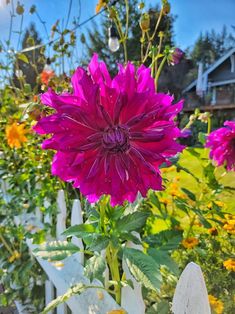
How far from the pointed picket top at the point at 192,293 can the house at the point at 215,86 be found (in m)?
10.2

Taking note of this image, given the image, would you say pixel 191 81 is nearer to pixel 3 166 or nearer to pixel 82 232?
pixel 3 166

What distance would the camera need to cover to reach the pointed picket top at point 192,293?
1.80 ft

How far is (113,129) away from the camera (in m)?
0.46

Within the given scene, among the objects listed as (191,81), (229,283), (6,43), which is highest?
(191,81)

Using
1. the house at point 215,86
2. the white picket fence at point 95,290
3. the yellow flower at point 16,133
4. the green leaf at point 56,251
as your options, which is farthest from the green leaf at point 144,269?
the house at point 215,86

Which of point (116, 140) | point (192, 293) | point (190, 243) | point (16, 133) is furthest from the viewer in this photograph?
point (16, 133)

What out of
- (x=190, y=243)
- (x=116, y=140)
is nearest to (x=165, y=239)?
(x=190, y=243)

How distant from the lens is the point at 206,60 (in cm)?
1382

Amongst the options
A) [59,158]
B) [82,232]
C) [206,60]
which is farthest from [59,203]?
[206,60]

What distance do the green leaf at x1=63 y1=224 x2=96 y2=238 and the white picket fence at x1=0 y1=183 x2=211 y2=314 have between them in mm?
108

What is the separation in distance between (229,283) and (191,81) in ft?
37.4

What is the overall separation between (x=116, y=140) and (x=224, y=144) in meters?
0.35

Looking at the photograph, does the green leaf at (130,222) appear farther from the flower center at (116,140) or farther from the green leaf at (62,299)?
the flower center at (116,140)

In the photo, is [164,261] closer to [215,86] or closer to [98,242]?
[98,242]
